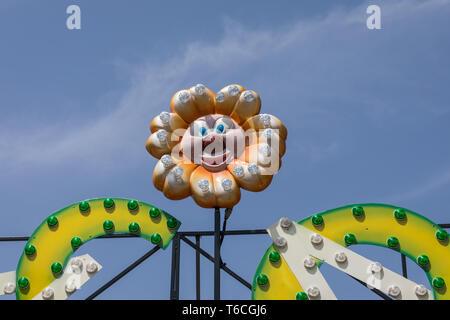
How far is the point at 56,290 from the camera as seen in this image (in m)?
7.84

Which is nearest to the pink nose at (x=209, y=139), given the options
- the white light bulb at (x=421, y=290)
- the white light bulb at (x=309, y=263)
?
the white light bulb at (x=309, y=263)

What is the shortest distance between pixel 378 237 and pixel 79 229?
11.7ft

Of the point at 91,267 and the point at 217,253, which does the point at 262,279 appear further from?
the point at 91,267

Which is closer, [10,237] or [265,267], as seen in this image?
[265,267]

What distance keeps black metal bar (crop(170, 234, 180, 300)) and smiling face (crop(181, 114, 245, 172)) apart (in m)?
0.99

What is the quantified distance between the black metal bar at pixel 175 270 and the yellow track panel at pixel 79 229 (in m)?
0.15

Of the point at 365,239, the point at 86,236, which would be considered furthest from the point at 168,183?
the point at 365,239

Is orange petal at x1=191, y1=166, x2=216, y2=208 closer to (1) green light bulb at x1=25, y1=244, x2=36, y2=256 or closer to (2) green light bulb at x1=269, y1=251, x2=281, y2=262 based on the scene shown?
(2) green light bulb at x1=269, y1=251, x2=281, y2=262

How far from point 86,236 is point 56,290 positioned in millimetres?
728

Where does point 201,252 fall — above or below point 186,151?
below

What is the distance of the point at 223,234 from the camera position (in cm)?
812

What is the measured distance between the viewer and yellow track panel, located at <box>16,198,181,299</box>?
7.98m
